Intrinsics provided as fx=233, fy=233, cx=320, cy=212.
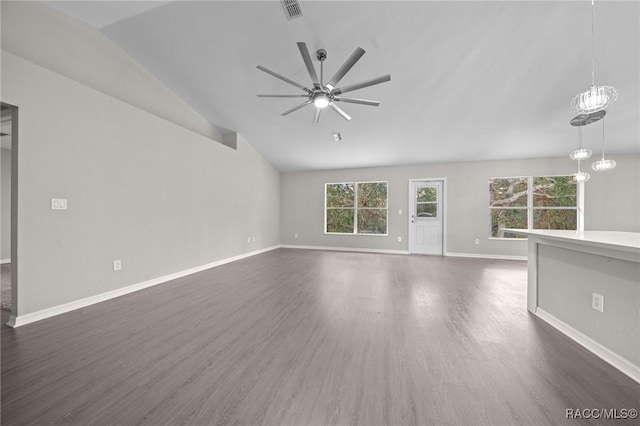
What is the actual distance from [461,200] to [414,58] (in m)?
4.04

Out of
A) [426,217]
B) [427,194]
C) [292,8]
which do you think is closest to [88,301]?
[292,8]

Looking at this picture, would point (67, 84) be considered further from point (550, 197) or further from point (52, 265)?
point (550, 197)

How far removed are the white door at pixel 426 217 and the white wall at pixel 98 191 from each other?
4.89 meters

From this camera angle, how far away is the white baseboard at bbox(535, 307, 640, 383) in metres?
1.51

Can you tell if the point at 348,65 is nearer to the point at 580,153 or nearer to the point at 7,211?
the point at 580,153

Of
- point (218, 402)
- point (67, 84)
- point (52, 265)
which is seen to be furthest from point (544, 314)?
point (67, 84)

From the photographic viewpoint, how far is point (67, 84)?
99.2 inches

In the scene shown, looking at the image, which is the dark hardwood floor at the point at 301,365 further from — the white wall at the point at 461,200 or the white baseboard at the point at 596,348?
the white wall at the point at 461,200

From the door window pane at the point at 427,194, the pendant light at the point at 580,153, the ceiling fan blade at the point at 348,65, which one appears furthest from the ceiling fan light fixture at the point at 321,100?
the door window pane at the point at 427,194

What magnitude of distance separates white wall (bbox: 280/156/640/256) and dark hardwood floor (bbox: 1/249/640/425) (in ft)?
10.8

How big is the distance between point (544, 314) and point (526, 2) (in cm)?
320

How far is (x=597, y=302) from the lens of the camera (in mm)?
1799

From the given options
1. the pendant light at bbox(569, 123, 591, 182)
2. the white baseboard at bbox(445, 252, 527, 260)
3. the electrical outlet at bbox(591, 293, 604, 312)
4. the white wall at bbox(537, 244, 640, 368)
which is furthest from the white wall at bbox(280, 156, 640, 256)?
the electrical outlet at bbox(591, 293, 604, 312)

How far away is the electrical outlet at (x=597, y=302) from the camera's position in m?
1.76
